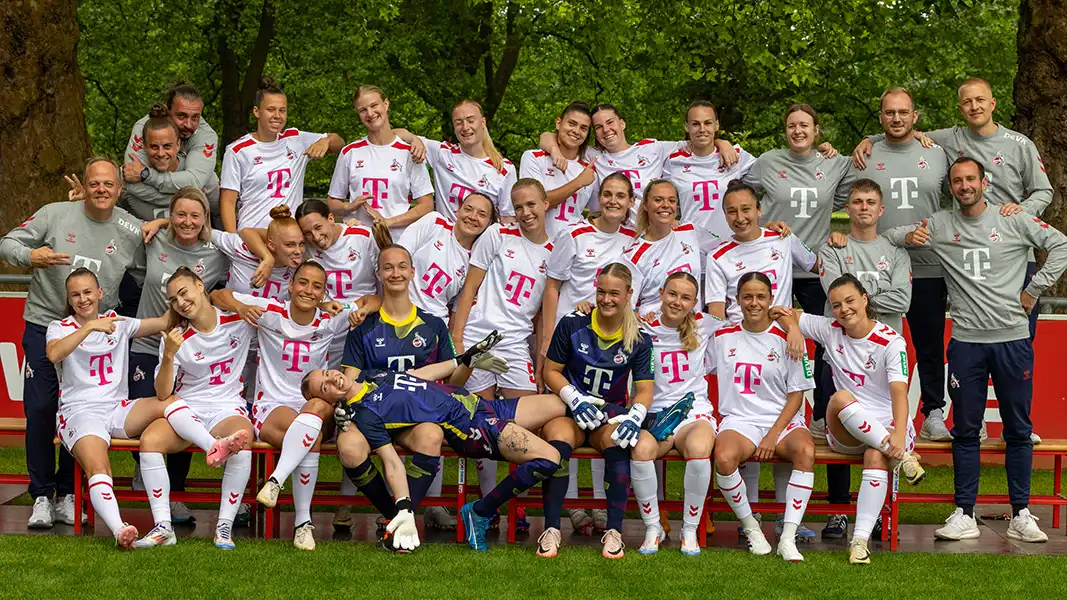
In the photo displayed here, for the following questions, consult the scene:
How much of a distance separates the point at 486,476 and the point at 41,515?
2.56 meters

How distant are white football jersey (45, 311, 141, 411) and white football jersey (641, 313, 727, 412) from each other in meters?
2.96

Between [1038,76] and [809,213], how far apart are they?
9.49 ft

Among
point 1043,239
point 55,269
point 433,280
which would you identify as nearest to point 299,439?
point 433,280

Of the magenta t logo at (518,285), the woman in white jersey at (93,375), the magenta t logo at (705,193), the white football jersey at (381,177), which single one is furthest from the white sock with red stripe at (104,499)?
the magenta t logo at (705,193)

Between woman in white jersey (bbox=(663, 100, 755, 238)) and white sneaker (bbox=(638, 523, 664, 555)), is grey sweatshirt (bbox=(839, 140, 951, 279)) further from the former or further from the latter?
white sneaker (bbox=(638, 523, 664, 555))

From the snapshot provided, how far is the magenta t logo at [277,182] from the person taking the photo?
7.83 metres

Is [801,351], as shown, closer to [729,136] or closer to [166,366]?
[166,366]

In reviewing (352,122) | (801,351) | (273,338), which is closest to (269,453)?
(273,338)

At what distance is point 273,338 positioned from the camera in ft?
23.4

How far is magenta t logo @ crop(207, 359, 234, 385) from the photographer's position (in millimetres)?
7074

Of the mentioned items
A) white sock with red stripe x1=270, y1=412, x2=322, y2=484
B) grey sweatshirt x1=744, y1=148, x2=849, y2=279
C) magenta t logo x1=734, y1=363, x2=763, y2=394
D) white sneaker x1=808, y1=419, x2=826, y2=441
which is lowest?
white sneaker x1=808, y1=419, x2=826, y2=441

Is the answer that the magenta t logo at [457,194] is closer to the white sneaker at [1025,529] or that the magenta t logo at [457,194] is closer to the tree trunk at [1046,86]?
the white sneaker at [1025,529]

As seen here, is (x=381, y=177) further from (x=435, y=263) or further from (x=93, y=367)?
(x=93, y=367)

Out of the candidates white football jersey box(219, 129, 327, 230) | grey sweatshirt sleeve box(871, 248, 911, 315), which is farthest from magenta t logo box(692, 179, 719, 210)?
white football jersey box(219, 129, 327, 230)
